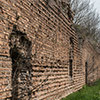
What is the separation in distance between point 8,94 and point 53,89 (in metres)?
2.74

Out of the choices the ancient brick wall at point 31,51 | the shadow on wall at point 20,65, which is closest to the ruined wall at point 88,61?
the ancient brick wall at point 31,51

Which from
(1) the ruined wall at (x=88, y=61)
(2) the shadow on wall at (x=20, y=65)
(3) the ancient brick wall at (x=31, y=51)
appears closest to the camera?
(3) the ancient brick wall at (x=31, y=51)

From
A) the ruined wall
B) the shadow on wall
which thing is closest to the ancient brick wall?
the shadow on wall

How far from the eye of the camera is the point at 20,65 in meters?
4.32

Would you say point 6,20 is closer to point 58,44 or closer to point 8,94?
point 8,94

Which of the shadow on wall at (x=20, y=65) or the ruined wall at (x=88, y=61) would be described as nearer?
the shadow on wall at (x=20, y=65)

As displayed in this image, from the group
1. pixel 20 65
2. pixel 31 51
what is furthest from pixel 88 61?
pixel 20 65

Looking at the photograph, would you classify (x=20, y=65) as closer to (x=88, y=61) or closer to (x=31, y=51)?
(x=31, y=51)

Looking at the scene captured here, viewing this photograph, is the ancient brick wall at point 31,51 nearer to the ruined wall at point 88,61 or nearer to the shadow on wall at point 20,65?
the shadow on wall at point 20,65

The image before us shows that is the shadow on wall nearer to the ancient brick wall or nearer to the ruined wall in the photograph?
the ancient brick wall

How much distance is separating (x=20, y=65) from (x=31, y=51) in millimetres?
657

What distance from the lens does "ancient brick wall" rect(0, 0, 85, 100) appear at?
384 cm

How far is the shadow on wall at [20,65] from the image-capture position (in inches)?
161

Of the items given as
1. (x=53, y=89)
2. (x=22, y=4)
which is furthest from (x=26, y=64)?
(x=53, y=89)
